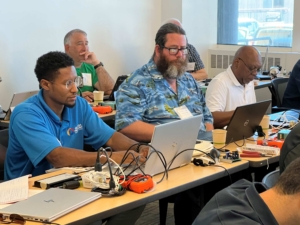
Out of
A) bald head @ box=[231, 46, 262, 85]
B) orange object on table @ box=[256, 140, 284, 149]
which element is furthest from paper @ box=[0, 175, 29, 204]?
bald head @ box=[231, 46, 262, 85]

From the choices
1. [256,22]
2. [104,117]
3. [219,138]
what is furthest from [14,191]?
[256,22]

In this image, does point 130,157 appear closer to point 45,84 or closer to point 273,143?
point 45,84

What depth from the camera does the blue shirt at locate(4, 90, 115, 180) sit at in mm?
2742

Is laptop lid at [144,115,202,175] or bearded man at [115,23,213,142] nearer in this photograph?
laptop lid at [144,115,202,175]

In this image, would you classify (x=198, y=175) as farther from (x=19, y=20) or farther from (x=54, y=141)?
(x=19, y=20)

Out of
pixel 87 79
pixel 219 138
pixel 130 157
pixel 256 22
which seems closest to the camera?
pixel 130 157

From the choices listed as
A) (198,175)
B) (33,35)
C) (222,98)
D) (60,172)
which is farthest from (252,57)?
(33,35)

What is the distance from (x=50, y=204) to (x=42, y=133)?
0.74 m

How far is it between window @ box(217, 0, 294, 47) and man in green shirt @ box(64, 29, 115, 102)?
2.66 metres

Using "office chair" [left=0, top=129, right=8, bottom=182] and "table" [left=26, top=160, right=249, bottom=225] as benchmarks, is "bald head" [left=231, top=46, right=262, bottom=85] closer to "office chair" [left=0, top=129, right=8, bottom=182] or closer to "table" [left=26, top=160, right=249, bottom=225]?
"table" [left=26, top=160, right=249, bottom=225]

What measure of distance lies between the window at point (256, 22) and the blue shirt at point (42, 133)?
4.47m

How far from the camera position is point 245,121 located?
322cm

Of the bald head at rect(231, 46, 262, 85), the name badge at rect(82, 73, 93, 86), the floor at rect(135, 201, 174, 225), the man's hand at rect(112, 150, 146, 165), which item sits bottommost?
the floor at rect(135, 201, 174, 225)

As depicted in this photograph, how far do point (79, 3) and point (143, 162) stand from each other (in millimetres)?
3896
